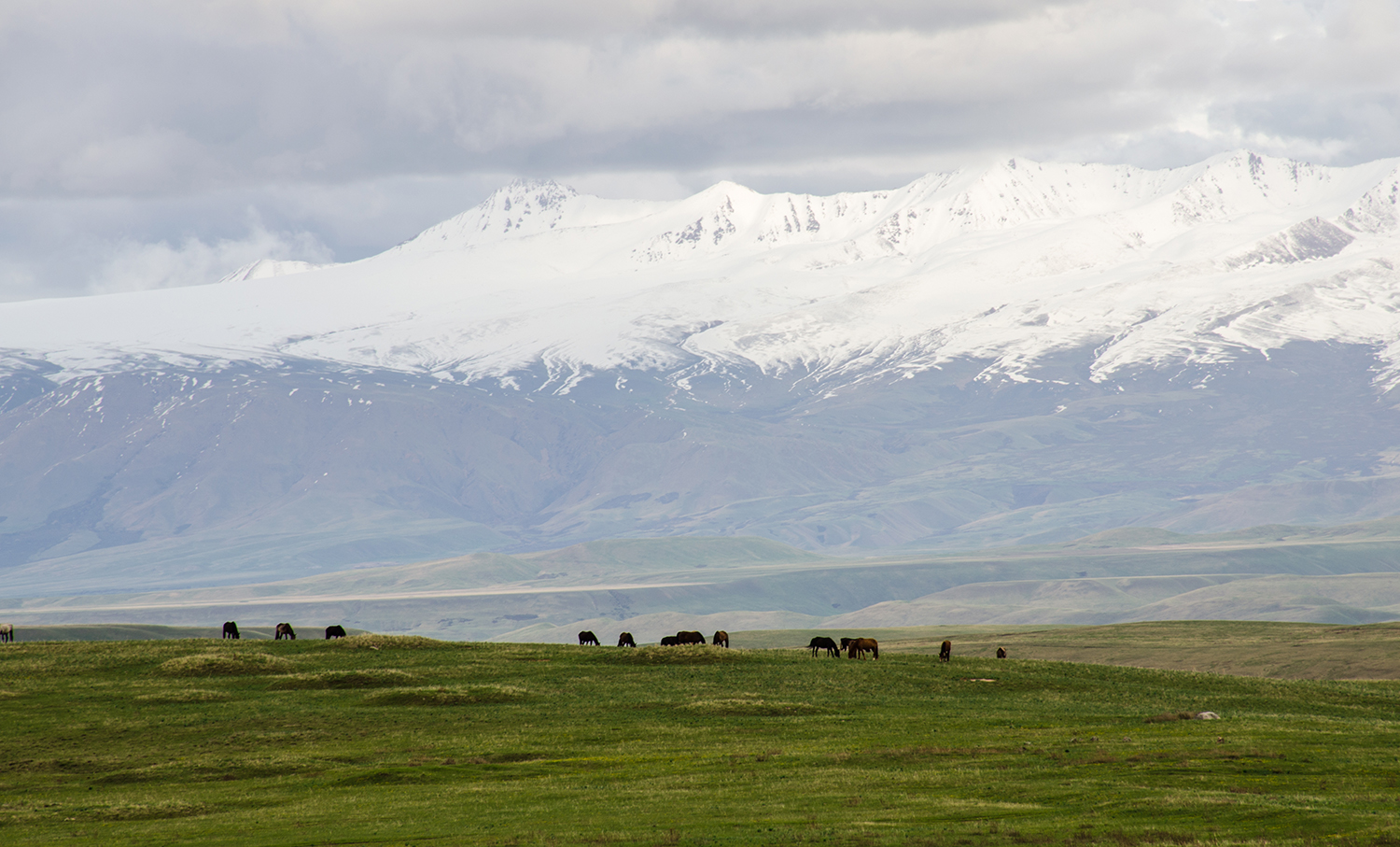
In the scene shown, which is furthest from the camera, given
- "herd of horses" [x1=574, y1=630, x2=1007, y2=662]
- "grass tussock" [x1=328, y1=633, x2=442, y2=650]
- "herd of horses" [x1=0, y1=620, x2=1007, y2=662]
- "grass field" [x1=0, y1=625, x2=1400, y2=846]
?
"grass tussock" [x1=328, y1=633, x2=442, y2=650]

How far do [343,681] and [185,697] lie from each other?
8.23 metres

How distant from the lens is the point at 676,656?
3091 inches

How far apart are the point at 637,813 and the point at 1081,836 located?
1251cm

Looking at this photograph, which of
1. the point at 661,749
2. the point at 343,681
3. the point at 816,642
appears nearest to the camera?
the point at 661,749

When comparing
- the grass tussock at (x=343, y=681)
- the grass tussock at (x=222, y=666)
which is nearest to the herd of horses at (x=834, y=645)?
the grass tussock at (x=343, y=681)

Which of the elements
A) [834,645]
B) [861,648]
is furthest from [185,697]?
[834,645]

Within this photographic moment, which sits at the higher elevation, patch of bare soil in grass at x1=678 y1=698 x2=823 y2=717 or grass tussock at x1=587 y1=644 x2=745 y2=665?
grass tussock at x1=587 y1=644 x2=745 y2=665

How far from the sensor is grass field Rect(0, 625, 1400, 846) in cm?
3759

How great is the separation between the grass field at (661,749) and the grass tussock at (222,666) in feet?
0.53

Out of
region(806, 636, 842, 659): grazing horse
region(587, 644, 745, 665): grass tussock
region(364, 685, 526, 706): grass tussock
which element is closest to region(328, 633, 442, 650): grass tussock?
region(587, 644, 745, 665): grass tussock

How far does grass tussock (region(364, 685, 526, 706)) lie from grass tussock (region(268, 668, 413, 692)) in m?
3.70

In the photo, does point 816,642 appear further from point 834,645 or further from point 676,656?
point 676,656

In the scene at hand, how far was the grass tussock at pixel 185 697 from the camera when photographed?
63594 millimetres

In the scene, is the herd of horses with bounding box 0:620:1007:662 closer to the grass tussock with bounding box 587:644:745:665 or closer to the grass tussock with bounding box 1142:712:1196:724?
the grass tussock with bounding box 587:644:745:665
